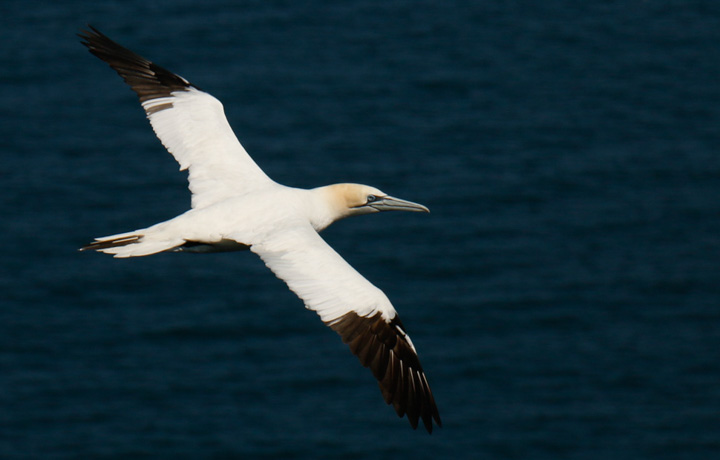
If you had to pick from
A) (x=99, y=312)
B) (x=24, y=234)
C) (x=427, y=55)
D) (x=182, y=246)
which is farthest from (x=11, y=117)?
(x=182, y=246)

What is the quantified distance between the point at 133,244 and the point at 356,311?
8.32 feet

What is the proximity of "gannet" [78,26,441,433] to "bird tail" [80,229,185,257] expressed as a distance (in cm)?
1

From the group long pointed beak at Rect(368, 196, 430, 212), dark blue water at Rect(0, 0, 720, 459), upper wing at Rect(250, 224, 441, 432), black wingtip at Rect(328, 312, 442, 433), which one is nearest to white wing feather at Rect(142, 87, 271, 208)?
long pointed beak at Rect(368, 196, 430, 212)

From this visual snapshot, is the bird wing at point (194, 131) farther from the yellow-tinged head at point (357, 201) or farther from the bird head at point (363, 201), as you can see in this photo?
the bird head at point (363, 201)

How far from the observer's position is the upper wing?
12898 millimetres

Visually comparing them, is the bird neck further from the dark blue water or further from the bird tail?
the dark blue water

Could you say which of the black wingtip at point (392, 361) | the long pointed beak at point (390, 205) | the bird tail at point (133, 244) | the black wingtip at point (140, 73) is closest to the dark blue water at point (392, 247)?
the long pointed beak at point (390, 205)

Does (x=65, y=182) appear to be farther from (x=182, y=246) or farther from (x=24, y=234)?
(x=182, y=246)

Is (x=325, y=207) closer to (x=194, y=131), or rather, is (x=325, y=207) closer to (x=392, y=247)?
(x=194, y=131)

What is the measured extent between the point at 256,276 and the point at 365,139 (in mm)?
4934

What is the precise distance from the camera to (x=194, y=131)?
15555 mm

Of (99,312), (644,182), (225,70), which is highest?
(225,70)

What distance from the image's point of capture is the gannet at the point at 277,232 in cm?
1297

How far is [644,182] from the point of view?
2927 cm
